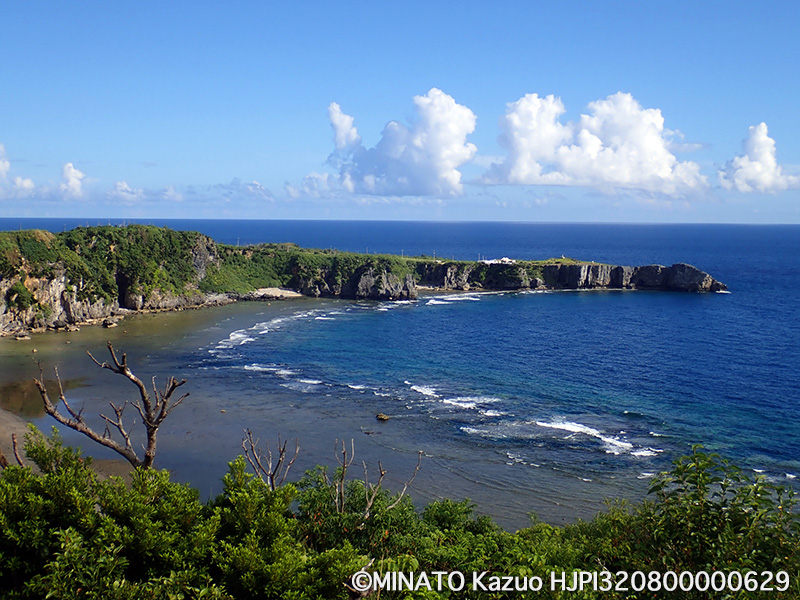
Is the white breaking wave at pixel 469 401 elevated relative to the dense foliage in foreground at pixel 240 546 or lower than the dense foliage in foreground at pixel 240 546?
lower

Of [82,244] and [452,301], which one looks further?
[452,301]

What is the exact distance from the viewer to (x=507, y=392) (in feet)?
206

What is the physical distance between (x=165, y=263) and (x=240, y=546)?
367ft

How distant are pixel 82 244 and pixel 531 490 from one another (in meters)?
98.3

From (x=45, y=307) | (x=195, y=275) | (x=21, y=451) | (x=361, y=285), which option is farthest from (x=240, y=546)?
(x=361, y=285)

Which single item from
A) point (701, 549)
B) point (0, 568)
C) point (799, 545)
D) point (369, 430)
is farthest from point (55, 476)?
point (369, 430)

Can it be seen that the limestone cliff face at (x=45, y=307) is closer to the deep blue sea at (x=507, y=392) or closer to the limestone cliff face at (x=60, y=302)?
the limestone cliff face at (x=60, y=302)

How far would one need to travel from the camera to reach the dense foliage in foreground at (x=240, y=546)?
1488 cm

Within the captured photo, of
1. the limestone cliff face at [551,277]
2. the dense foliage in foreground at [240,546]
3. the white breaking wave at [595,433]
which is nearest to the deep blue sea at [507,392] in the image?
the white breaking wave at [595,433]

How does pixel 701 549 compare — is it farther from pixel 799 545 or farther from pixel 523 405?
pixel 523 405

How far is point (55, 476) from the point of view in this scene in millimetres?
17234

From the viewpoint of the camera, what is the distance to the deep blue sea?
44312 mm

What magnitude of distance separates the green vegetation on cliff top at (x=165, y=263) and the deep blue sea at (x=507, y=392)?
15.4 meters

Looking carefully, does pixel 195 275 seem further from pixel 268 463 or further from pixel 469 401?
pixel 268 463
